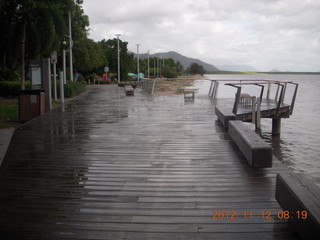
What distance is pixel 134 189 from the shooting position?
4.75 m

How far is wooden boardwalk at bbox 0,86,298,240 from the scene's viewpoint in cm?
357

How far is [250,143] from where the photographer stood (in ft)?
18.9

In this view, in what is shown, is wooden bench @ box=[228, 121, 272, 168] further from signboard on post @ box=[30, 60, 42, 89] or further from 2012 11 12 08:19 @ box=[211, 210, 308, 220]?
signboard on post @ box=[30, 60, 42, 89]

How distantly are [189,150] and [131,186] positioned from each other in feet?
7.74

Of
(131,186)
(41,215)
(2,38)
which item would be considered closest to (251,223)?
(131,186)

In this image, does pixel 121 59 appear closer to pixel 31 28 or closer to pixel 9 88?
pixel 9 88

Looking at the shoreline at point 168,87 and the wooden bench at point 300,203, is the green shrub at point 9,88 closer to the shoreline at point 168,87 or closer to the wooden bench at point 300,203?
the shoreline at point 168,87

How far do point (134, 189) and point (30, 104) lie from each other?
28.0ft

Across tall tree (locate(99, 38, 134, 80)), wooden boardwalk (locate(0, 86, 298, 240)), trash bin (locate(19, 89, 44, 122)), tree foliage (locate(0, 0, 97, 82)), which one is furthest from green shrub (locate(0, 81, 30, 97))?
tall tree (locate(99, 38, 134, 80))

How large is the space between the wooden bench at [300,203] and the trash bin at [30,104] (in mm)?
9924

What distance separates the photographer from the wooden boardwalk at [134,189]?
357 centimetres

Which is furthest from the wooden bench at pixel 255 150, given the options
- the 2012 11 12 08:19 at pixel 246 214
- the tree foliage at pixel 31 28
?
the tree foliage at pixel 31 28

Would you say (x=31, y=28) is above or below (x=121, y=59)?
below

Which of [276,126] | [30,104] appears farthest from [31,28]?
[276,126]
